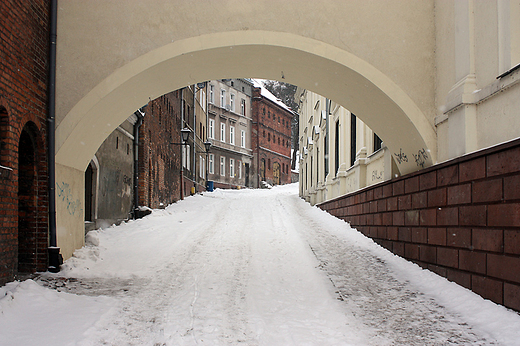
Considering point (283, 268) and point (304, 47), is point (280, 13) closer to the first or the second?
point (304, 47)

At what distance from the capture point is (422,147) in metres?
6.60

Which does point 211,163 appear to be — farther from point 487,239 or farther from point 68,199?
point 487,239

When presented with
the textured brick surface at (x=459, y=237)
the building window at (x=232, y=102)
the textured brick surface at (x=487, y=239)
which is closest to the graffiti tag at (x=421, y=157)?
the textured brick surface at (x=459, y=237)

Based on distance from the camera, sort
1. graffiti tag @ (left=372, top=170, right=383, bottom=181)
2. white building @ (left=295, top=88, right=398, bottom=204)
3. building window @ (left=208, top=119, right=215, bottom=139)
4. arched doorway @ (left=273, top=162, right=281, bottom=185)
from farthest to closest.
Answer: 1. arched doorway @ (left=273, top=162, right=281, bottom=185)
2. building window @ (left=208, top=119, right=215, bottom=139)
3. white building @ (left=295, top=88, right=398, bottom=204)
4. graffiti tag @ (left=372, top=170, right=383, bottom=181)

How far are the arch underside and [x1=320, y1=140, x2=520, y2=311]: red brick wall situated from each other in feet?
2.29

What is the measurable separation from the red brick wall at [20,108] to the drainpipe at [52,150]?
86 mm

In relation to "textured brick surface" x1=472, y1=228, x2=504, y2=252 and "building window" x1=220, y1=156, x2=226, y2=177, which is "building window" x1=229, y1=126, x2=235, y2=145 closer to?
"building window" x1=220, y1=156, x2=226, y2=177

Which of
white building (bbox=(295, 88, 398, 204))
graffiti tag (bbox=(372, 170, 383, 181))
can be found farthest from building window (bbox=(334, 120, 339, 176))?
graffiti tag (bbox=(372, 170, 383, 181))

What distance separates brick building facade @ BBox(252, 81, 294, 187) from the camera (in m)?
46.7

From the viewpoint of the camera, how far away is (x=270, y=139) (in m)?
49.9

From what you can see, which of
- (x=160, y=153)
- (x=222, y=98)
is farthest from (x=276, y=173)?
(x=160, y=153)

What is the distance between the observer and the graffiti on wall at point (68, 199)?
710cm

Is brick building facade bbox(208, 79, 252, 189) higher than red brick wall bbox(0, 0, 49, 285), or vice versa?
brick building facade bbox(208, 79, 252, 189)

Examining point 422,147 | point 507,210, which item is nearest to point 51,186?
point 422,147
